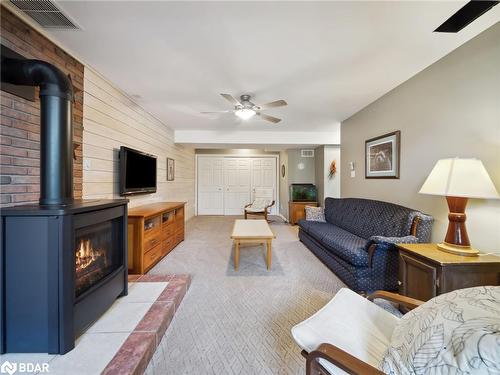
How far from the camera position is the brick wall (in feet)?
5.09

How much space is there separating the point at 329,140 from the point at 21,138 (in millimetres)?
5290

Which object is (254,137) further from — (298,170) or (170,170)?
(170,170)

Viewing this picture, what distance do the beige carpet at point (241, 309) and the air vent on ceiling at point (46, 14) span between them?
8.33ft

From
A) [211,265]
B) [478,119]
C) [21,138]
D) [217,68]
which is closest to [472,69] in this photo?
[478,119]

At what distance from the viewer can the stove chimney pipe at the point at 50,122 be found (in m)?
1.43

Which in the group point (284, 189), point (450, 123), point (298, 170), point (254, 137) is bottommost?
point (284, 189)

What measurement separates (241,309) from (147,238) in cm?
154

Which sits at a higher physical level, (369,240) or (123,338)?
(369,240)

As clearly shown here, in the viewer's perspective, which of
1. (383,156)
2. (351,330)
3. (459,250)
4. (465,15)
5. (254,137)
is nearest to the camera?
(351,330)

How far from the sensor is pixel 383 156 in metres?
3.08

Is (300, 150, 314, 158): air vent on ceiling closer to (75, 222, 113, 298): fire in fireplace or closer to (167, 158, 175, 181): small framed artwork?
(167, 158, 175, 181): small framed artwork

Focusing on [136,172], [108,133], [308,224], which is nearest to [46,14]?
[108,133]

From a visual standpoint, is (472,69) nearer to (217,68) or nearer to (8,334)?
(217,68)

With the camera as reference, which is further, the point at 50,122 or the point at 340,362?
the point at 50,122
